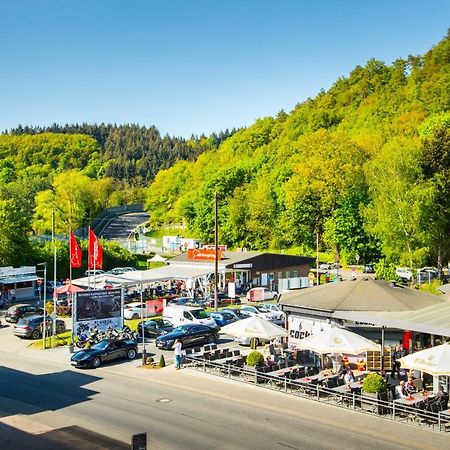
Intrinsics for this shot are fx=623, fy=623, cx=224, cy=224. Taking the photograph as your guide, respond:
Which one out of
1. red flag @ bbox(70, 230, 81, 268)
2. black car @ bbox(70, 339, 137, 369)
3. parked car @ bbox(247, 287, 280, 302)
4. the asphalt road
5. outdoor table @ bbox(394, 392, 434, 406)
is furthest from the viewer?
parked car @ bbox(247, 287, 280, 302)

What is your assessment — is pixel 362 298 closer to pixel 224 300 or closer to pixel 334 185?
pixel 224 300

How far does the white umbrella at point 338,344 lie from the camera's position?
25.4 m

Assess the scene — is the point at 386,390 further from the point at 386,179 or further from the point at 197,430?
the point at 386,179

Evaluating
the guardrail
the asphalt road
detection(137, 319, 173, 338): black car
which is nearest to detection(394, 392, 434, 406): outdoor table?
the guardrail

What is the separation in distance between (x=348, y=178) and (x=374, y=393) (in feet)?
190

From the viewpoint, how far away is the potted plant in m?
21.9

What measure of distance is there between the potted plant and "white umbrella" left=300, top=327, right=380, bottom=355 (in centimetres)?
280

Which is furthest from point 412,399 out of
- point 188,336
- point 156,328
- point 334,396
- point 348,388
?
point 156,328

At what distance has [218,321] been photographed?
4172 centimetres

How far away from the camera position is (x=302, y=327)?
3281cm

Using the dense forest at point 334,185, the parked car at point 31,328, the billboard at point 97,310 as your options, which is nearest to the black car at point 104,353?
the billboard at point 97,310

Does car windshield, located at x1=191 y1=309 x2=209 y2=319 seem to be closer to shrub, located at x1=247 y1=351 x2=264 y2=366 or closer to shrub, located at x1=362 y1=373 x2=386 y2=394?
shrub, located at x1=247 y1=351 x2=264 y2=366

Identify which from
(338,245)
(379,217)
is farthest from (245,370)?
(338,245)

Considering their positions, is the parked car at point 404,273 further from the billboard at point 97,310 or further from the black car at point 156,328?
the billboard at point 97,310
